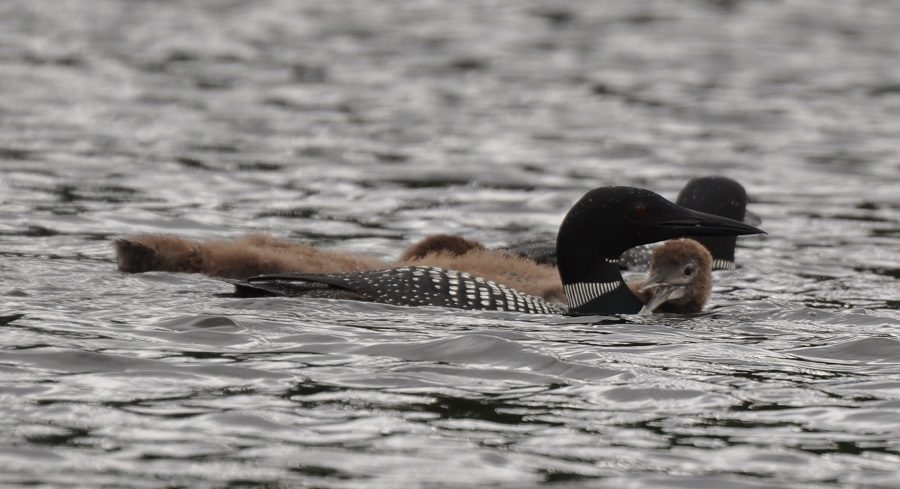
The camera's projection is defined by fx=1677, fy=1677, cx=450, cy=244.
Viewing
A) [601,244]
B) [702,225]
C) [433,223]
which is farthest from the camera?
[433,223]

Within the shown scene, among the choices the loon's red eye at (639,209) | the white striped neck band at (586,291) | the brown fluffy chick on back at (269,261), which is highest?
the loon's red eye at (639,209)

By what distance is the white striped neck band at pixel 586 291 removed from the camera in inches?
306

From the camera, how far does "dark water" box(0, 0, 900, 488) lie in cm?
534

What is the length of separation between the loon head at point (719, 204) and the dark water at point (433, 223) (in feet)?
0.63

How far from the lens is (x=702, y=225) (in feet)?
25.4

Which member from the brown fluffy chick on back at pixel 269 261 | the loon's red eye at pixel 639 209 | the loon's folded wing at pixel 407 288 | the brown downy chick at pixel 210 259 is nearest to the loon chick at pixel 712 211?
the brown fluffy chick on back at pixel 269 261

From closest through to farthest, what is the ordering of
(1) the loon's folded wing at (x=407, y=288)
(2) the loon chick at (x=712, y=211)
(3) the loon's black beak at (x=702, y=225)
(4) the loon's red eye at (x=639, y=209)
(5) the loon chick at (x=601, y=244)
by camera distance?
(1) the loon's folded wing at (x=407, y=288), (5) the loon chick at (x=601, y=244), (3) the loon's black beak at (x=702, y=225), (4) the loon's red eye at (x=639, y=209), (2) the loon chick at (x=712, y=211)

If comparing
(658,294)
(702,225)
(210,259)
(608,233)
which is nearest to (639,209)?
(608,233)

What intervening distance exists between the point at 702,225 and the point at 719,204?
1.72m

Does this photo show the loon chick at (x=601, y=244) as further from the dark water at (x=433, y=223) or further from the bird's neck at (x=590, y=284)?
the dark water at (x=433, y=223)

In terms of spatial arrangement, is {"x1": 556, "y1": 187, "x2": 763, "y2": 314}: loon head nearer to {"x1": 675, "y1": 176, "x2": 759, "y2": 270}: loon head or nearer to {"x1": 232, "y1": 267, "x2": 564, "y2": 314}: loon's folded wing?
{"x1": 232, "y1": 267, "x2": 564, "y2": 314}: loon's folded wing

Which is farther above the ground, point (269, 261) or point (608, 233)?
point (608, 233)

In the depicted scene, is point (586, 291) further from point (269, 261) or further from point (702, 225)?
point (269, 261)

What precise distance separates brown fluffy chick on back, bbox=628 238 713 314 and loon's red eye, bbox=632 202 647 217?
8.4 inches
